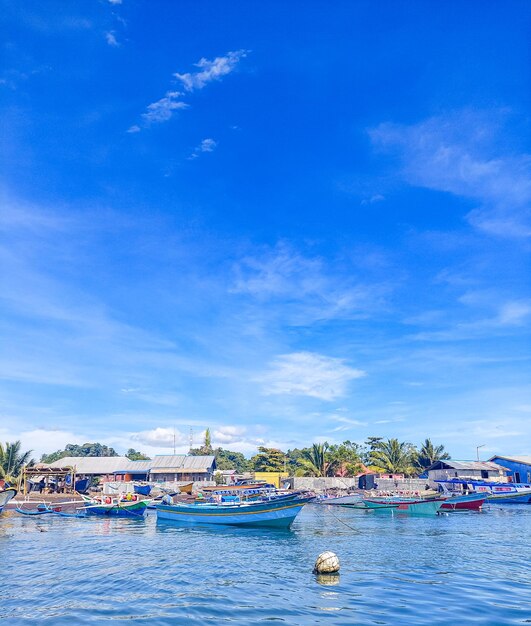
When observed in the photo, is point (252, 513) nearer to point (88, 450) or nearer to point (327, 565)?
point (327, 565)

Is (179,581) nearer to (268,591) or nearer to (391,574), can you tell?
(268,591)

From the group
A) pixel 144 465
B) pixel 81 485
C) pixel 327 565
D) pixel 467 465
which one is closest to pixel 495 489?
pixel 467 465

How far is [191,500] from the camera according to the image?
45031 millimetres

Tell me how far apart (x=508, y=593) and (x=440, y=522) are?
73.0ft

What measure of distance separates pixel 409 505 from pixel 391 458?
29.8m

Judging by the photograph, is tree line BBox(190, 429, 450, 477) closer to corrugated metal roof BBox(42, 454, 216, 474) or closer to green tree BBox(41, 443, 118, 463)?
corrugated metal roof BBox(42, 454, 216, 474)

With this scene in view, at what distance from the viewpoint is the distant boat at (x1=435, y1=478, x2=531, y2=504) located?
2254 inches

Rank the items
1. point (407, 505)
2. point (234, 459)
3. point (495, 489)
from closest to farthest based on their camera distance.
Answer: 1. point (407, 505)
2. point (495, 489)
3. point (234, 459)

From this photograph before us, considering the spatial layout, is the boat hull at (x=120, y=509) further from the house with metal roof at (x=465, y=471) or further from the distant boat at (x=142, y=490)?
the house with metal roof at (x=465, y=471)

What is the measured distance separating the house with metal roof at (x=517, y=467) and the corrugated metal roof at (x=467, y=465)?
1.32 m

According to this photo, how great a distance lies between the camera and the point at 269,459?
6481 centimetres

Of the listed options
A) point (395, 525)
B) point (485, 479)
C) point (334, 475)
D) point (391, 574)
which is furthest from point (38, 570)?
point (485, 479)

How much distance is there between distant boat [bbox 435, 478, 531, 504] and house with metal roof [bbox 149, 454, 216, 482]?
29.0 m

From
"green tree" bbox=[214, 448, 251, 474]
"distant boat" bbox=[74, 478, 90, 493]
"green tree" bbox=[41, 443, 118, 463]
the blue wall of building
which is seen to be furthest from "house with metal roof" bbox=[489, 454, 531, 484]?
"green tree" bbox=[41, 443, 118, 463]
